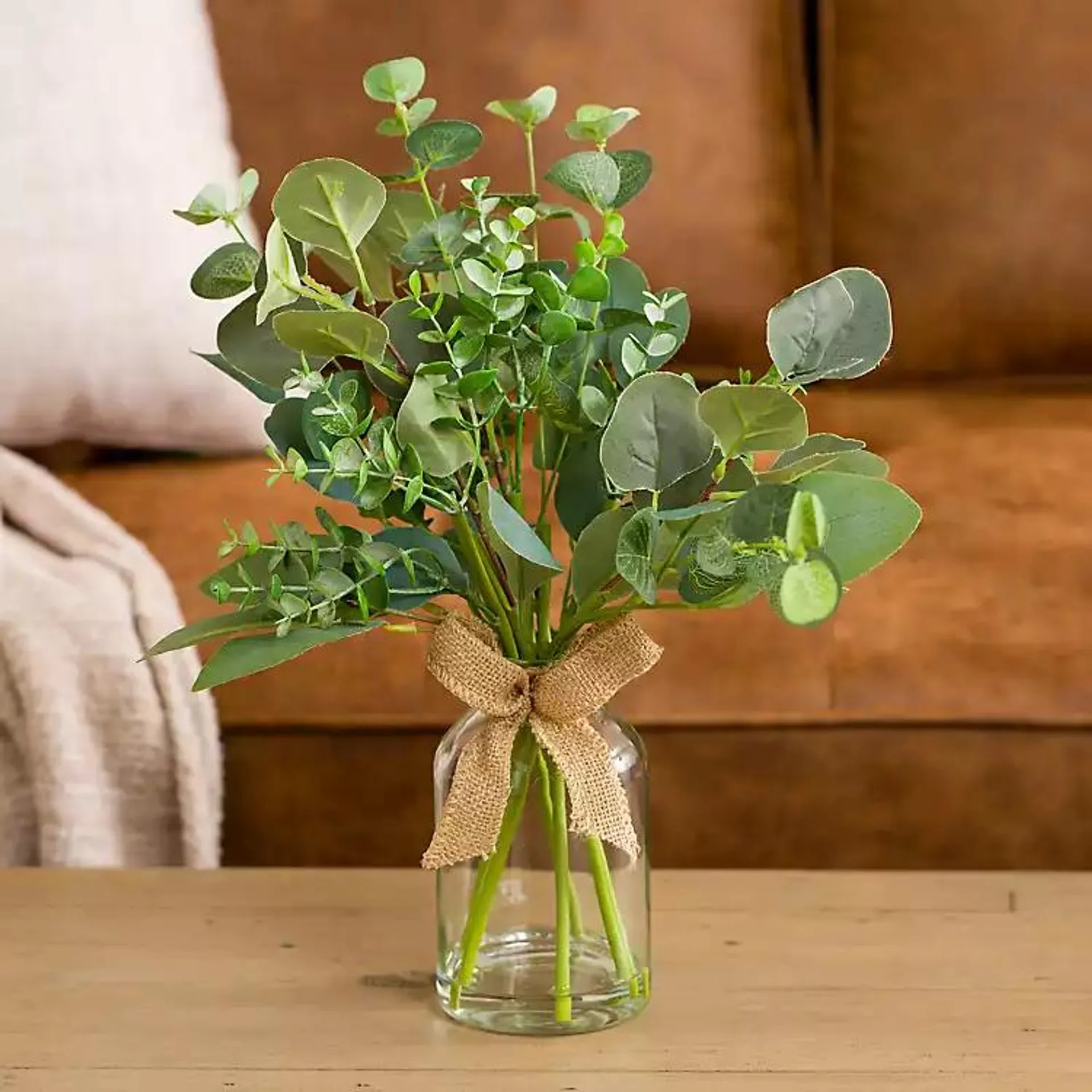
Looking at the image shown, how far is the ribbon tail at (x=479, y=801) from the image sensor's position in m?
0.70

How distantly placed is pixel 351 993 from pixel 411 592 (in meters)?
0.19

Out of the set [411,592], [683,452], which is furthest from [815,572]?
[411,592]

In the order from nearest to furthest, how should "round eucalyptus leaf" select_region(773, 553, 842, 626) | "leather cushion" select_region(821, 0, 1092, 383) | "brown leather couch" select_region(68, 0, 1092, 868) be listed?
"round eucalyptus leaf" select_region(773, 553, 842, 626), "brown leather couch" select_region(68, 0, 1092, 868), "leather cushion" select_region(821, 0, 1092, 383)

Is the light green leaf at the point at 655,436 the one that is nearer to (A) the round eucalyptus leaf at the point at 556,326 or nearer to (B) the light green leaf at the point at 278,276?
(A) the round eucalyptus leaf at the point at 556,326

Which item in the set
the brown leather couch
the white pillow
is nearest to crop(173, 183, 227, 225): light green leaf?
the brown leather couch

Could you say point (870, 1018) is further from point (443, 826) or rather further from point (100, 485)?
point (100, 485)

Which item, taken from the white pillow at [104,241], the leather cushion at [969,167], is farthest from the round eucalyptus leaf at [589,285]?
the leather cushion at [969,167]

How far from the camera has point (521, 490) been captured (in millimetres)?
732

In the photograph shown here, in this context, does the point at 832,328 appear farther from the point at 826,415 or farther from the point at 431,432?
the point at 826,415

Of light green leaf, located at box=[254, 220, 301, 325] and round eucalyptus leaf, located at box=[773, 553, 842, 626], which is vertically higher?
light green leaf, located at box=[254, 220, 301, 325]

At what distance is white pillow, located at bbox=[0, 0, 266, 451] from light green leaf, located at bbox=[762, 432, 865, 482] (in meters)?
0.81

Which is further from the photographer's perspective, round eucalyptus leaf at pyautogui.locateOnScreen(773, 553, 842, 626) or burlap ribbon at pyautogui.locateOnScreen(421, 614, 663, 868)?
burlap ribbon at pyautogui.locateOnScreen(421, 614, 663, 868)

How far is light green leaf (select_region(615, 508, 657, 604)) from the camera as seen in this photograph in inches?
24.6

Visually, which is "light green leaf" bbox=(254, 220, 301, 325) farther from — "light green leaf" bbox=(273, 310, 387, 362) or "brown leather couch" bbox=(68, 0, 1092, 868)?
"brown leather couch" bbox=(68, 0, 1092, 868)
